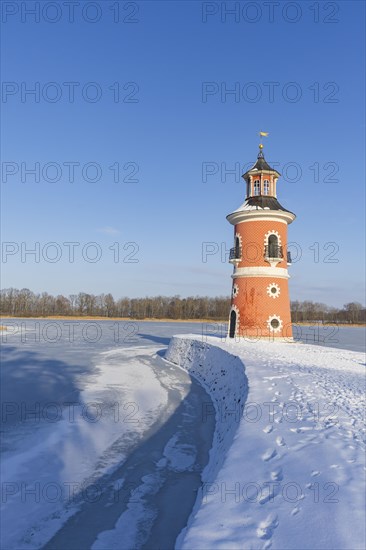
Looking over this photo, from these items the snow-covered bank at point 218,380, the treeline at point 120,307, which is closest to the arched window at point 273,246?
the snow-covered bank at point 218,380

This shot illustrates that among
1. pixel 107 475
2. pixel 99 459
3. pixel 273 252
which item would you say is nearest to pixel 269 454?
pixel 107 475

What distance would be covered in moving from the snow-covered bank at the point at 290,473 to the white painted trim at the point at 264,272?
33.9 ft

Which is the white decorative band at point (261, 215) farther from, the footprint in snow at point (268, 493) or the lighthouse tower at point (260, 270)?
the footprint in snow at point (268, 493)

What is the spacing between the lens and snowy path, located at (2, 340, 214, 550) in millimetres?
5809

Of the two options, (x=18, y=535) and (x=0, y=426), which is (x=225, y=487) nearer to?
(x=18, y=535)

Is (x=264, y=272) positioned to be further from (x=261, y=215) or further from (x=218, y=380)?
(x=218, y=380)

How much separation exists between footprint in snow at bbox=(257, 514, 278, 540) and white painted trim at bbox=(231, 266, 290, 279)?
1730cm

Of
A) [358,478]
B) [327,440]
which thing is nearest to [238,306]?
[327,440]

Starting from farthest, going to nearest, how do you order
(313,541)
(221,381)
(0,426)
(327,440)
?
1. (221,381)
2. (0,426)
3. (327,440)
4. (313,541)

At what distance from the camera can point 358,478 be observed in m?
5.14

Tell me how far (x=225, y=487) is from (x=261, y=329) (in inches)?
641

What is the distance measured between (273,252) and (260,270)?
3.85ft

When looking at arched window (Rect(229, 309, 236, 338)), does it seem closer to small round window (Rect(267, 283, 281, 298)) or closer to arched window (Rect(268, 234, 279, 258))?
small round window (Rect(267, 283, 281, 298))

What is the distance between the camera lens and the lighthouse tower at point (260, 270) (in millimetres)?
21406
